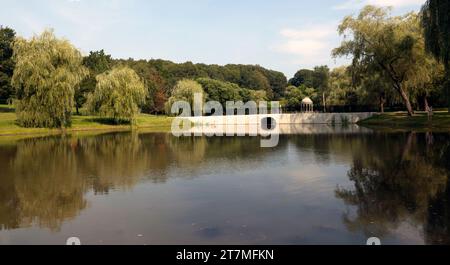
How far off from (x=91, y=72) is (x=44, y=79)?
21.3m

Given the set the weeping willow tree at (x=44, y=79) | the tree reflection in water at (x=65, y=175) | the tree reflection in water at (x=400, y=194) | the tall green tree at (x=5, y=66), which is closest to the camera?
the tree reflection in water at (x=400, y=194)

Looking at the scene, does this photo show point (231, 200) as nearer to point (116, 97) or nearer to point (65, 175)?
point (65, 175)

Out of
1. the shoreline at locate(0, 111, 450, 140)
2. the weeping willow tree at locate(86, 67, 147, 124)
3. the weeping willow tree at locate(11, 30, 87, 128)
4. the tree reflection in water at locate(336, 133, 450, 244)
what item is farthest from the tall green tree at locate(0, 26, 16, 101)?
the tree reflection in water at locate(336, 133, 450, 244)

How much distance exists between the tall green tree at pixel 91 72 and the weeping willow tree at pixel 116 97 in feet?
9.54

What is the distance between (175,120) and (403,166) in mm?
50300

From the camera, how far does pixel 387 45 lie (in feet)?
143

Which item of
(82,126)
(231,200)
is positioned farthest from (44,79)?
(231,200)

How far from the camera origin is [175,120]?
6262 cm

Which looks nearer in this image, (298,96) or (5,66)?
(5,66)

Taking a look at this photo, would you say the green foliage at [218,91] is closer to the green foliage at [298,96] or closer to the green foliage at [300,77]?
the green foliage at [298,96]

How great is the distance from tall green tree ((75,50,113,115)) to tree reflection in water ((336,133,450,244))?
41923mm

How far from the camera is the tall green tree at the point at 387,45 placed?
42447mm

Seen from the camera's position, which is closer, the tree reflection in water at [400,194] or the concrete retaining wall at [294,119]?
the tree reflection in water at [400,194]

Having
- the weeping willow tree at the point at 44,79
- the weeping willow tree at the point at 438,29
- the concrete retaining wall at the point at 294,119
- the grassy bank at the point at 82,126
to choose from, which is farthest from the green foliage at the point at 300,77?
the weeping willow tree at the point at 438,29
